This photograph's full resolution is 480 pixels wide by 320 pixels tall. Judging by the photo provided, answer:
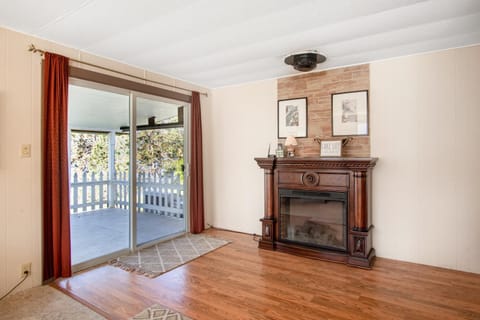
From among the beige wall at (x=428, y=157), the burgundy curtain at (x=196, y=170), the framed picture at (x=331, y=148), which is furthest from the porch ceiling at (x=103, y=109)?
the beige wall at (x=428, y=157)

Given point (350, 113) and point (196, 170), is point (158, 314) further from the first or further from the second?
point (350, 113)

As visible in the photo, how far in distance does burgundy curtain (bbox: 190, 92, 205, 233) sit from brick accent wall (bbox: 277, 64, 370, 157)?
4.36 ft

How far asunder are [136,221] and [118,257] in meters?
0.47

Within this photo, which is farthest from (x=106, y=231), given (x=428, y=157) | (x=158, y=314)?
(x=428, y=157)

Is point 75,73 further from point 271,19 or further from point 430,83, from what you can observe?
point 430,83

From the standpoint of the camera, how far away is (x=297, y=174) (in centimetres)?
360

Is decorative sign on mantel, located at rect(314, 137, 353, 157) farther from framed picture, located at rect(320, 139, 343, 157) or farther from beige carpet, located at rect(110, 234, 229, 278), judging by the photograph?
beige carpet, located at rect(110, 234, 229, 278)

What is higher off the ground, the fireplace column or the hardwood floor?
the fireplace column

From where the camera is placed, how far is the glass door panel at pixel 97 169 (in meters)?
3.21

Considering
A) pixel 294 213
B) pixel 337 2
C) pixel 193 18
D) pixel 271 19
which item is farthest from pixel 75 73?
pixel 294 213

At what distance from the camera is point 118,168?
11.7ft

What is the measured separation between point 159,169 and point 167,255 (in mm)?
1256

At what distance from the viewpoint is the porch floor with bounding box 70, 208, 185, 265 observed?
347cm

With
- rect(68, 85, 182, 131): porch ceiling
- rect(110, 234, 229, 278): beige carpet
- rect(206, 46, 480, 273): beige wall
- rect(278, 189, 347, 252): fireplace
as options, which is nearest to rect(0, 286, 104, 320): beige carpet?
rect(110, 234, 229, 278): beige carpet
